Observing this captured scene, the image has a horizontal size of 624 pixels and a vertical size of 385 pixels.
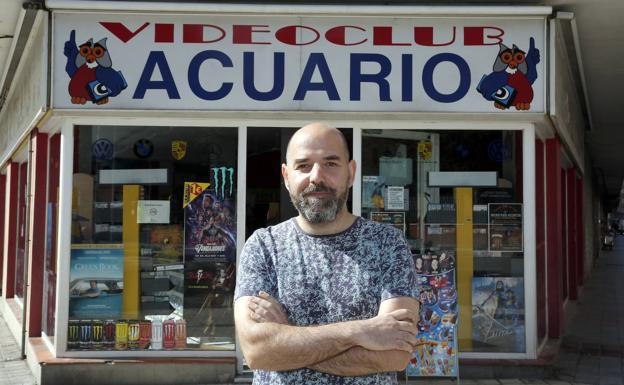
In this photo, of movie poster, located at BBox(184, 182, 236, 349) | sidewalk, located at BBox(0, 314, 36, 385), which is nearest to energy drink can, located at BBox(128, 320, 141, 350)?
movie poster, located at BBox(184, 182, 236, 349)

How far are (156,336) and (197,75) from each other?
247 centimetres

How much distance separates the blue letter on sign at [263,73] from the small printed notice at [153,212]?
1.35m

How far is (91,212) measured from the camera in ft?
20.7

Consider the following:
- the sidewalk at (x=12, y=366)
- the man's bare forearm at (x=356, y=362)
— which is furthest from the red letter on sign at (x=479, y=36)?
the sidewalk at (x=12, y=366)

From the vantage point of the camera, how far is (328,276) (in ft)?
6.66

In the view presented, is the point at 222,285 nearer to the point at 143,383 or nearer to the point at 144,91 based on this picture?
the point at 143,383

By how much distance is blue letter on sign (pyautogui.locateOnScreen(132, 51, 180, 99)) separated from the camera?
19.8 ft

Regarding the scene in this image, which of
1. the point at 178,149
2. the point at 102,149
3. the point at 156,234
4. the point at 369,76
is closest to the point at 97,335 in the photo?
the point at 156,234

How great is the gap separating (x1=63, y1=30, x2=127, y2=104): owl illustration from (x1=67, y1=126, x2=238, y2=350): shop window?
15.2 inches

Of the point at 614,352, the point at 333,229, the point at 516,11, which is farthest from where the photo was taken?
the point at 614,352

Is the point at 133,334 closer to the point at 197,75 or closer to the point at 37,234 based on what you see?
the point at 37,234

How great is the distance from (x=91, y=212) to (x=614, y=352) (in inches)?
238


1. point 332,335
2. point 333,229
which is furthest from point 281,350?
point 333,229

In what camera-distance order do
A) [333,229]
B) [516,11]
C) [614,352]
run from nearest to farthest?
1. [333,229]
2. [516,11]
3. [614,352]
